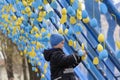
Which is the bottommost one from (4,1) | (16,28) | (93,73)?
(93,73)

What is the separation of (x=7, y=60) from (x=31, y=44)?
5.21 metres

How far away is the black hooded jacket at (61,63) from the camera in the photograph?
3418mm

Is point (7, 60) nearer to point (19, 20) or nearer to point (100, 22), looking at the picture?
point (19, 20)

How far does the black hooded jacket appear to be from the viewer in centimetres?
342

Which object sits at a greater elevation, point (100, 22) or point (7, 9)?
point (7, 9)

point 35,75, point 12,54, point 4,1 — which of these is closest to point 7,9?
point 4,1

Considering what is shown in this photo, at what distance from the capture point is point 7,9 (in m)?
5.62

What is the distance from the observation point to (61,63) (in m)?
3.47

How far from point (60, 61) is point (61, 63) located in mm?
20

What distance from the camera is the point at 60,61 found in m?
3.46

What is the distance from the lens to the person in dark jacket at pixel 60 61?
3420 mm

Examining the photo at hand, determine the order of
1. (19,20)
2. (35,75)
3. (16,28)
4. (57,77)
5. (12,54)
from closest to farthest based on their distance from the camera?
1. (57,77)
2. (19,20)
3. (16,28)
4. (35,75)
5. (12,54)

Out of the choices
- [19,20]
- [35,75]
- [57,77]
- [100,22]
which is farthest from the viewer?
[35,75]

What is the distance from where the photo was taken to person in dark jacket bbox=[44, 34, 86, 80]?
3.42 metres
